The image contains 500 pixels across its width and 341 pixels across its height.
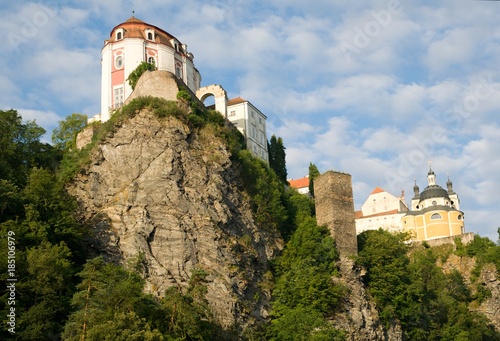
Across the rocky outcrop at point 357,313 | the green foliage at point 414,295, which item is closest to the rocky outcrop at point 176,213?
the rocky outcrop at point 357,313

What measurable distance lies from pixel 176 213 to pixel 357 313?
15.0m

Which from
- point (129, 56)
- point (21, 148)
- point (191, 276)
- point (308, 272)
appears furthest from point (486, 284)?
point (21, 148)

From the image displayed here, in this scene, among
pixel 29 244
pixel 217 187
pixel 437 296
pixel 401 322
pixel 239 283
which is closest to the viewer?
pixel 29 244

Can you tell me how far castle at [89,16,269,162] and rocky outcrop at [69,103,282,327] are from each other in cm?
1130

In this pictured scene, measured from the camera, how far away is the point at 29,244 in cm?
4119

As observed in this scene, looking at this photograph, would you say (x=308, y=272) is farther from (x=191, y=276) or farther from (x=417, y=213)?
(x=417, y=213)

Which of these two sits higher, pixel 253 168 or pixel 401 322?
pixel 253 168

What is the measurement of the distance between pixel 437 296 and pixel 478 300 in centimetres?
807

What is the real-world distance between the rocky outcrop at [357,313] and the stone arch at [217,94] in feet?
60.5

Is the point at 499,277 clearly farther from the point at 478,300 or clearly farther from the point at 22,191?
the point at 22,191

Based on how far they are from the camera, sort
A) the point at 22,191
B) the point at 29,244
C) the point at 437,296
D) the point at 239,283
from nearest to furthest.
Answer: the point at 29,244, the point at 22,191, the point at 239,283, the point at 437,296

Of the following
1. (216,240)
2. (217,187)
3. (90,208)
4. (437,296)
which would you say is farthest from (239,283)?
(437,296)

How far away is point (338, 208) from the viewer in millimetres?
56188

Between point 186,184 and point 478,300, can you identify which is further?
point 478,300
